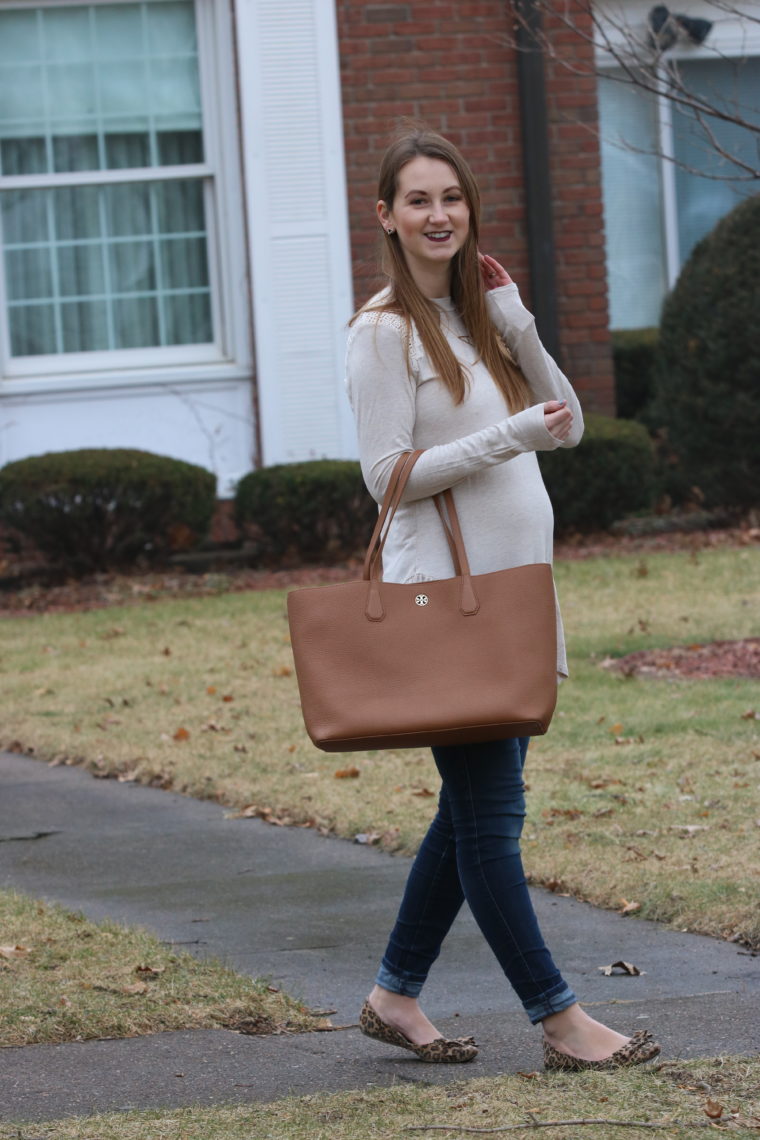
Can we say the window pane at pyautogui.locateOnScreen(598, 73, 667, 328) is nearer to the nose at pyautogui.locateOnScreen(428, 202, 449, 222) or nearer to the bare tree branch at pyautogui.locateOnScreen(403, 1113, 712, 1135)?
the nose at pyautogui.locateOnScreen(428, 202, 449, 222)

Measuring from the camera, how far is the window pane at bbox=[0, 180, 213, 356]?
12578 mm

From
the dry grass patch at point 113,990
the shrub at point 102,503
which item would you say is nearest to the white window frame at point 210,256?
the shrub at point 102,503

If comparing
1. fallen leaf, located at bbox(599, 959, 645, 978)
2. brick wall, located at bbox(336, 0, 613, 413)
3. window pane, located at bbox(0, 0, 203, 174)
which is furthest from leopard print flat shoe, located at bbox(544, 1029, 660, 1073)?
window pane, located at bbox(0, 0, 203, 174)

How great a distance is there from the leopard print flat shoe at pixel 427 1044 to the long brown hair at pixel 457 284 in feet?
4.41

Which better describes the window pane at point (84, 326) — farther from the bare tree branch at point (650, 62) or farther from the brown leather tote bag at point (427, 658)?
the brown leather tote bag at point (427, 658)

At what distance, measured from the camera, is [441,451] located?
3.35m

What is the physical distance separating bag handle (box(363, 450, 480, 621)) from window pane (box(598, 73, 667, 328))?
37.8ft

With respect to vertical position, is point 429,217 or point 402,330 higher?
point 429,217

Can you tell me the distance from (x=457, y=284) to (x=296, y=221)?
879 centimetres

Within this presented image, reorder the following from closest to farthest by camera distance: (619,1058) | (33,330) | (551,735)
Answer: (619,1058) → (551,735) → (33,330)

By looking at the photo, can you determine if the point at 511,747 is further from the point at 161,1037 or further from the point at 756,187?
the point at 756,187

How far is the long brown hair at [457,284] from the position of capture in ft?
11.6

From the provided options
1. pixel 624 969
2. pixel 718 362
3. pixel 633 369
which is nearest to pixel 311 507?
pixel 718 362

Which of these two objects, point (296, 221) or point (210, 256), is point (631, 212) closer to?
point (296, 221)
